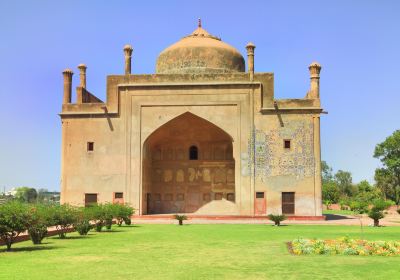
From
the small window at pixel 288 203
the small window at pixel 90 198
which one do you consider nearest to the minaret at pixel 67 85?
the small window at pixel 90 198

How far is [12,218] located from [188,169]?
18625mm

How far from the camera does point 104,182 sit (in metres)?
26.8

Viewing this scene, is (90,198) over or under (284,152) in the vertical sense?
under

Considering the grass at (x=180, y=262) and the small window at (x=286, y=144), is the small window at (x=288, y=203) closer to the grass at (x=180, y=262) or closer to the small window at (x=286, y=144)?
the small window at (x=286, y=144)

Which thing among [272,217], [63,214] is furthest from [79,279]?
[272,217]

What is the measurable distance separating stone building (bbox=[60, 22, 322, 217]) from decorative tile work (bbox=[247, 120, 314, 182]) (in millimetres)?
48

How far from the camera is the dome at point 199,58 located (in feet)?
96.0

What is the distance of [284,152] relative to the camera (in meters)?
25.9

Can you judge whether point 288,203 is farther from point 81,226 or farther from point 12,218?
point 12,218

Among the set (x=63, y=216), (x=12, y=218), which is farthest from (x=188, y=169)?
(x=12, y=218)

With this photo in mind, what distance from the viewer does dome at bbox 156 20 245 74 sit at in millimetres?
29250

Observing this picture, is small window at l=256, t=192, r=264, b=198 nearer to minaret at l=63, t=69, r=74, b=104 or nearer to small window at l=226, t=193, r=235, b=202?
small window at l=226, t=193, r=235, b=202

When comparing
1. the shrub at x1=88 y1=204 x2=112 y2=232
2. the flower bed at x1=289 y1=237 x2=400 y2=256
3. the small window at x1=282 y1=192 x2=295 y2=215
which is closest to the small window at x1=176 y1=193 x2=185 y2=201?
the small window at x1=282 y1=192 x2=295 y2=215

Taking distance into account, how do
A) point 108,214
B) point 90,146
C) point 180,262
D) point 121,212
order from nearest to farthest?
point 180,262
point 108,214
point 121,212
point 90,146
